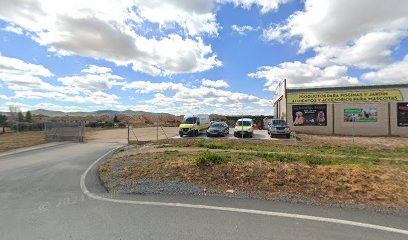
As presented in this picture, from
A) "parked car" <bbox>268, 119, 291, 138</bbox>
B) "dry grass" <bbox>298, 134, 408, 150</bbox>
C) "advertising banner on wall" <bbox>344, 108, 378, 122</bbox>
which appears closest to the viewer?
"dry grass" <bbox>298, 134, 408, 150</bbox>

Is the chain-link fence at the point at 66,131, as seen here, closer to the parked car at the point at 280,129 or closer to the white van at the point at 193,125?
the white van at the point at 193,125

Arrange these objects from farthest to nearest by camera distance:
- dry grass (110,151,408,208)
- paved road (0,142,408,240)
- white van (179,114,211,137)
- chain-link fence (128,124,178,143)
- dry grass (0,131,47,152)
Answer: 1. white van (179,114,211,137)
2. chain-link fence (128,124,178,143)
3. dry grass (0,131,47,152)
4. dry grass (110,151,408,208)
5. paved road (0,142,408,240)

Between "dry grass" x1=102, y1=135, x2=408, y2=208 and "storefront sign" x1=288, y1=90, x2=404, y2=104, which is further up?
"storefront sign" x1=288, y1=90, x2=404, y2=104

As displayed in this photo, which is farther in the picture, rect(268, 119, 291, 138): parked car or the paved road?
rect(268, 119, 291, 138): parked car

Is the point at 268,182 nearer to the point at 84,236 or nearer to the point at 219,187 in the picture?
the point at 219,187

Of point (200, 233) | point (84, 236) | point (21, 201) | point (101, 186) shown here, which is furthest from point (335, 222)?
point (21, 201)

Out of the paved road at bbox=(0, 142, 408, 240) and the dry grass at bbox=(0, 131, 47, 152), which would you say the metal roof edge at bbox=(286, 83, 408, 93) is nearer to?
the dry grass at bbox=(0, 131, 47, 152)

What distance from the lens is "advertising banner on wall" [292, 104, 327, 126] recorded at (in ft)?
106

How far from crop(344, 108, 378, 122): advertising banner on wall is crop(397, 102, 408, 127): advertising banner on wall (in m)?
2.16

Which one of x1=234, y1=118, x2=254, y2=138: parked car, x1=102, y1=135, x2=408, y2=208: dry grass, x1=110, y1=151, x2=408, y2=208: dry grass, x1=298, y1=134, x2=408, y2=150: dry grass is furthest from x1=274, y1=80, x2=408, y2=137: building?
x1=110, y1=151, x2=408, y2=208: dry grass

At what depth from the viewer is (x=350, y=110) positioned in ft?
103

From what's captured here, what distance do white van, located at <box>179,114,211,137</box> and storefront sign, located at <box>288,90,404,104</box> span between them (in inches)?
406

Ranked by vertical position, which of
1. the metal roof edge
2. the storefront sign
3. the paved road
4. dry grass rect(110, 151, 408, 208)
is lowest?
the paved road

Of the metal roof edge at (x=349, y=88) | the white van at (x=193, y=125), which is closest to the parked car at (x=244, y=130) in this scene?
the white van at (x=193, y=125)
